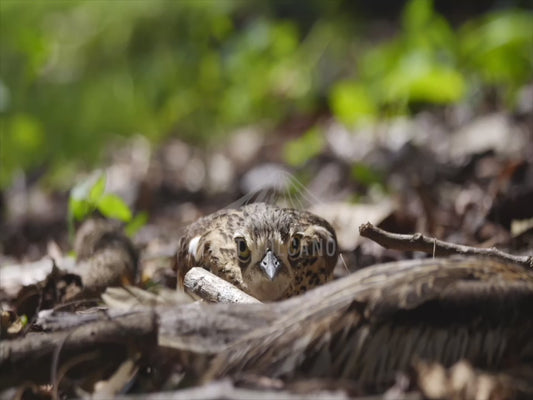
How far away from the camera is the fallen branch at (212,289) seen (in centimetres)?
227

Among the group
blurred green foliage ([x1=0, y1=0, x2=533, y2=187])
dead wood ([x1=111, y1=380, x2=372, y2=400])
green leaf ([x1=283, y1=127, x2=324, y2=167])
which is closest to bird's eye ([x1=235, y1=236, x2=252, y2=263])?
dead wood ([x1=111, y1=380, x2=372, y2=400])

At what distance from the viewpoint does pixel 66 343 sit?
1.82 meters

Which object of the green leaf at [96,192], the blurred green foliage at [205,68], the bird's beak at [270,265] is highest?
the blurred green foliage at [205,68]

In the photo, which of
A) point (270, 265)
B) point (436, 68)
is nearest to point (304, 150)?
point (436, 68)

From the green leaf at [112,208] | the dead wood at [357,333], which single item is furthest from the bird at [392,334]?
the green leaf at [112,208]

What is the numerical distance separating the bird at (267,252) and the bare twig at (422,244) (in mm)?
439

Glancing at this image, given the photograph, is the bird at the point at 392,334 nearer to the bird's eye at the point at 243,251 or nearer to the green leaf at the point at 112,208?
the bird's eye at the point at 243,251

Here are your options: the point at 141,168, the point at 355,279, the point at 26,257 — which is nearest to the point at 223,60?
the point at 141,168

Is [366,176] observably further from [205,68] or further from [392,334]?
[392,334]

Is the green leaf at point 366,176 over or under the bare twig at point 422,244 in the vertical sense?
over

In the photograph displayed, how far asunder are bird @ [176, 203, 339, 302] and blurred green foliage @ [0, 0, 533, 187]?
314 cm

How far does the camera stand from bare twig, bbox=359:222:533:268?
2.18 m

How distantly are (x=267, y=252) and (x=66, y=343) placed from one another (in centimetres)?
91

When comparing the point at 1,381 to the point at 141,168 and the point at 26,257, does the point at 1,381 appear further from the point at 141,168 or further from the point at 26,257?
the point at 141,168
